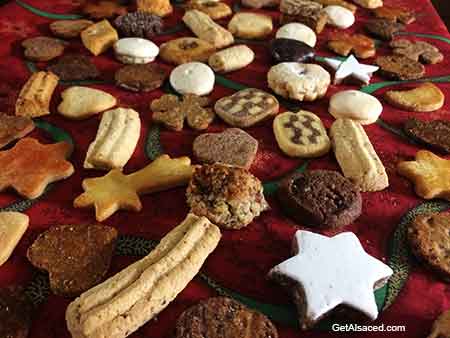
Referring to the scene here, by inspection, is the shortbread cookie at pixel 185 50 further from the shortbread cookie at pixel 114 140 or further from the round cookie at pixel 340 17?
the round cookie at pixel 340 17

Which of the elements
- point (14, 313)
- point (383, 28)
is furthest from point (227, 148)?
point (383, 28)

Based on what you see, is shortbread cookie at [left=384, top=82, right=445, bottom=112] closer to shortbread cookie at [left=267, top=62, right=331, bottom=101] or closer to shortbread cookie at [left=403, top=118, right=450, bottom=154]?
shortbread cookie at [left=403, top=118, right=450, bottom=154]

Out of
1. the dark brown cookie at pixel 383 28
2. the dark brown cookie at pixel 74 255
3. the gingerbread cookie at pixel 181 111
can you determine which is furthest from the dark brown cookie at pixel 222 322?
the dark brown cookie at pixel 383 28

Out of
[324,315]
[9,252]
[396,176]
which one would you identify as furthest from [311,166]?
[9,252]

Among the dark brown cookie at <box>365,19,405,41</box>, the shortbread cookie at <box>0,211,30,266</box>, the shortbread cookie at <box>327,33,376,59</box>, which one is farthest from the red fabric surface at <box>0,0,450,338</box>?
the dark brown cookie at <box>365,19,405,41</box>

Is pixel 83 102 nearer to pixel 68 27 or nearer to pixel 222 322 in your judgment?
pixel 68 27

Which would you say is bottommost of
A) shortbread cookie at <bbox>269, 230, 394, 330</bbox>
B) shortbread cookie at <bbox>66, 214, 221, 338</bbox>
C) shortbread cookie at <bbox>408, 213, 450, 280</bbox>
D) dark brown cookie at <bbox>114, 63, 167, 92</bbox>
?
dark brown cookie at <bbox>114, 63, 167, 92</bbox>
